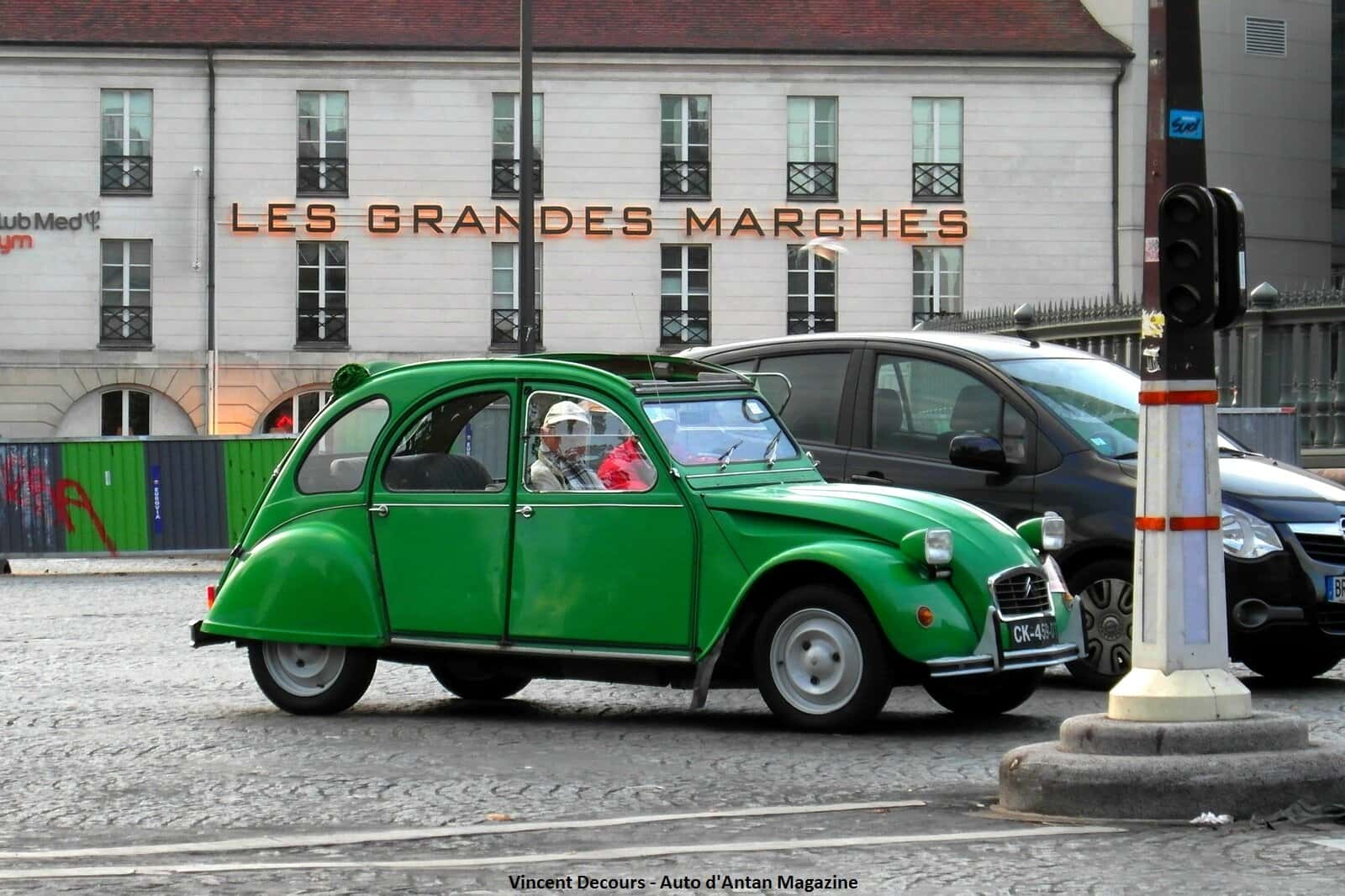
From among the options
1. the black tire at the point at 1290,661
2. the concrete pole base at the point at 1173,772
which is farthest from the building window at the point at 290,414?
the concrete pole base at the point at 1173,772

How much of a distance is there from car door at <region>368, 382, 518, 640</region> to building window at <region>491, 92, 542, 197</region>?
35.8 meters

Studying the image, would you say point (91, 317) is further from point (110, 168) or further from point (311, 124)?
point (311, 124)

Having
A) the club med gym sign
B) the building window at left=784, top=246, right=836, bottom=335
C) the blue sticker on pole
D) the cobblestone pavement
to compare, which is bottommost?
the cobblestone pavement

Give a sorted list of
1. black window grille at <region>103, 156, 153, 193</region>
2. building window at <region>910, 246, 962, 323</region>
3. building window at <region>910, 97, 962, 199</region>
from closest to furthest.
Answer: black window grille at <region>103, 156, 153, 193</region> → building window at <region>910, 97, 962, 199</region> → building window at <region>910, 246, 962, 323</region>

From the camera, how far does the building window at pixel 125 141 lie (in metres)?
45.3

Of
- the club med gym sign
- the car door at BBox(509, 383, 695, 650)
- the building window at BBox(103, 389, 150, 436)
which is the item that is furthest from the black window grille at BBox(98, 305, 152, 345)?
the car door at BBox(509, 383, 695, 650)

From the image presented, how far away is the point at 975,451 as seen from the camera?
11.2 meters

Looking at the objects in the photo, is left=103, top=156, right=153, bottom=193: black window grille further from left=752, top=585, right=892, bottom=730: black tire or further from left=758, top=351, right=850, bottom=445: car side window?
left=752, top=585, right=892, bottom=730: black tire

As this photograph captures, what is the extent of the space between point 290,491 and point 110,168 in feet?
119

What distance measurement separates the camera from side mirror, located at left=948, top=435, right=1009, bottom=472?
11164mm

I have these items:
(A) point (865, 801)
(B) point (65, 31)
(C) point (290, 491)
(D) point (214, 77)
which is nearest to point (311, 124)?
(D) point (214, 77)

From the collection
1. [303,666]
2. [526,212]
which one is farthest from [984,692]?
[526,212]

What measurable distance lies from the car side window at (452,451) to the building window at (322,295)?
3561cm

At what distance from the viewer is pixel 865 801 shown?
24.7 ft
